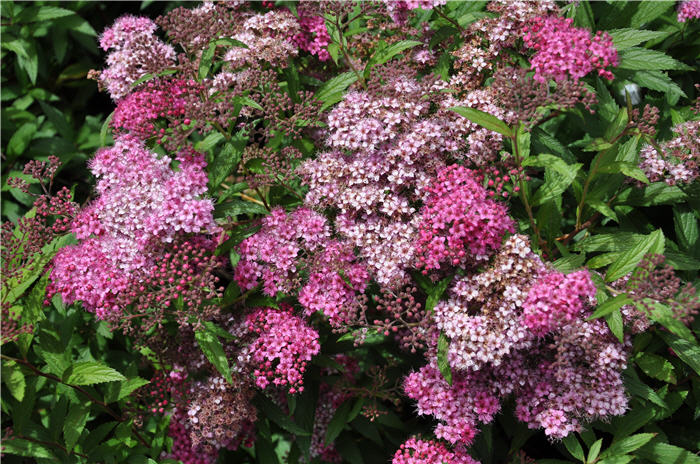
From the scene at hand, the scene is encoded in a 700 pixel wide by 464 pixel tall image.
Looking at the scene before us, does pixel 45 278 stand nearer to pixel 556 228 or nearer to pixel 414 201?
pixel 414 201

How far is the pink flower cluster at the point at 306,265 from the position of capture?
3018mm

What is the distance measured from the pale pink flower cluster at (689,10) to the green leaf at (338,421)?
2.85 meters

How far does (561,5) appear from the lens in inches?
147

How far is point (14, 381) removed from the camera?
323cm

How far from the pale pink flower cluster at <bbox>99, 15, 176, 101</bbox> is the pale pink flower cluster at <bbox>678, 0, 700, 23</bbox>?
9.38 feet

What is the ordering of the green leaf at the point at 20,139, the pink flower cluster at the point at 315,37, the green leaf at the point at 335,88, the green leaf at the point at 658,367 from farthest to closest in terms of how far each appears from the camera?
the green leaf at the point at 20,139, the pink flower cluster at the point at 315,37, the green leaf at the point at 335,88, the green leaf at the point at 658,367

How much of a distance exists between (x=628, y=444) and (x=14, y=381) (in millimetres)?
3072

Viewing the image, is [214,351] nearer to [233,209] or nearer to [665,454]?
[233,209]

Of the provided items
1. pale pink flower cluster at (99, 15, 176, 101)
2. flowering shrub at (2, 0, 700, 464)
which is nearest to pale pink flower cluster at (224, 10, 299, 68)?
flowering shrub at (2, 0, 700, 464)

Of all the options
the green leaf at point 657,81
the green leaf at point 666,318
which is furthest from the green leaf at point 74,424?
the green leaf at point 657,81

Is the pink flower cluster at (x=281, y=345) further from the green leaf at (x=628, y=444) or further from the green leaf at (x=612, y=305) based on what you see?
the green leaf at (x=628, y=444)

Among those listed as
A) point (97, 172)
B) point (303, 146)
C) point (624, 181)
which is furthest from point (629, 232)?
point (97, 172)

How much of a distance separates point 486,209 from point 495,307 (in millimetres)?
454

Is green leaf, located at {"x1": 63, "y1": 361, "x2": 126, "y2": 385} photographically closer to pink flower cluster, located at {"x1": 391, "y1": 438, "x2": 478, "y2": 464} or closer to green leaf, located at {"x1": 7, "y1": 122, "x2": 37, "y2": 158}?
pink flower cluster, located at {"x1": 391, "y1": 438, "x2": 478, "y2": 464}
